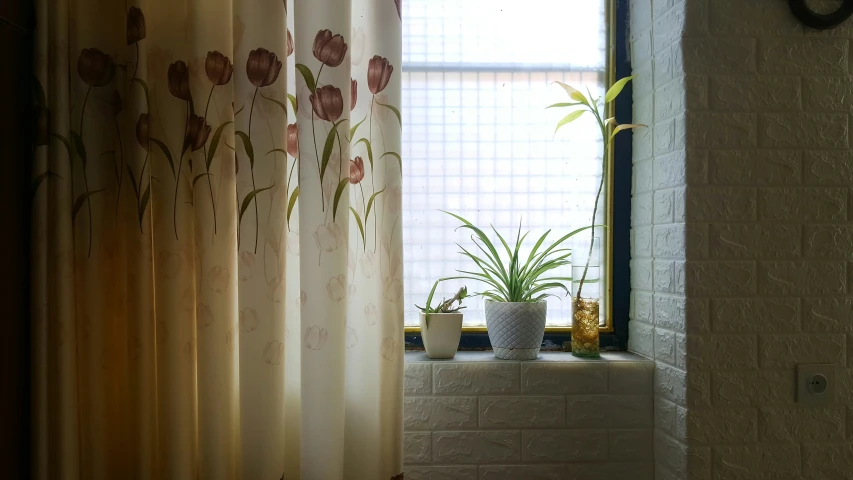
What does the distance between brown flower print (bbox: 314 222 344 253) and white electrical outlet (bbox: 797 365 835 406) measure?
3.18ft

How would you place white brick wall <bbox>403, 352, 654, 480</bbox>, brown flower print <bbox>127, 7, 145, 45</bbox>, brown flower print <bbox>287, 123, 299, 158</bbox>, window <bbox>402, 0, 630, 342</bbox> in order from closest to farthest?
brown flower print <bbox>127, 7, 145, 45</bbox>, brown flower print <bbox>287, 123, 299, 158</bbox>, white brick wall <bbox>403, 352, 654, 480</bbox>, window <bbox>402, 0, 630, 342</bbox>

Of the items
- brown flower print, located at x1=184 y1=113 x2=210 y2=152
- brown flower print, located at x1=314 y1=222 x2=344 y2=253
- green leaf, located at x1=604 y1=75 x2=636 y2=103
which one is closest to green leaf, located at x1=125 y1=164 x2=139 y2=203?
brown flower print, located at x1=184 y1=113 x2=210 y2=152

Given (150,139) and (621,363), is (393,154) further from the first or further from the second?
(621,363)

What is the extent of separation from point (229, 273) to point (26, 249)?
37 cm

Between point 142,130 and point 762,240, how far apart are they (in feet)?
4.10

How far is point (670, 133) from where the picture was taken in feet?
3.91

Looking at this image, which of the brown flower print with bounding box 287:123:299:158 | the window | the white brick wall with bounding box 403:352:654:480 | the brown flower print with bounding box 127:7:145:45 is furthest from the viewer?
the window

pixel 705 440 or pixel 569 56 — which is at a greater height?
pixel 569 56

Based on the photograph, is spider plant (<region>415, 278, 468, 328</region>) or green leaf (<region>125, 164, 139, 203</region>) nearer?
green leaf (<region>125, 164, 139, 203</region>)

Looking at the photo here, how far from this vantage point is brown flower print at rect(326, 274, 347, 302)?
3.48ft

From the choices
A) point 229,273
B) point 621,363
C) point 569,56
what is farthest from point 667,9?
point 229,273

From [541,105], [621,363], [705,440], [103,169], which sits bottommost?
[705,440]

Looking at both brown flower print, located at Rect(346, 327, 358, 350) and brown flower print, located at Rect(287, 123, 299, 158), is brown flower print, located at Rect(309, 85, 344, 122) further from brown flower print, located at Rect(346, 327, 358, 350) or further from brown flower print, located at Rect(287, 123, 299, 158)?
brown flower print, located at Rect(346, 327, 358, 350)

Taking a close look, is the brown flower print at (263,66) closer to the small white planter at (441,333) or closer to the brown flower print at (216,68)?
the brown flower print at (216,68)
